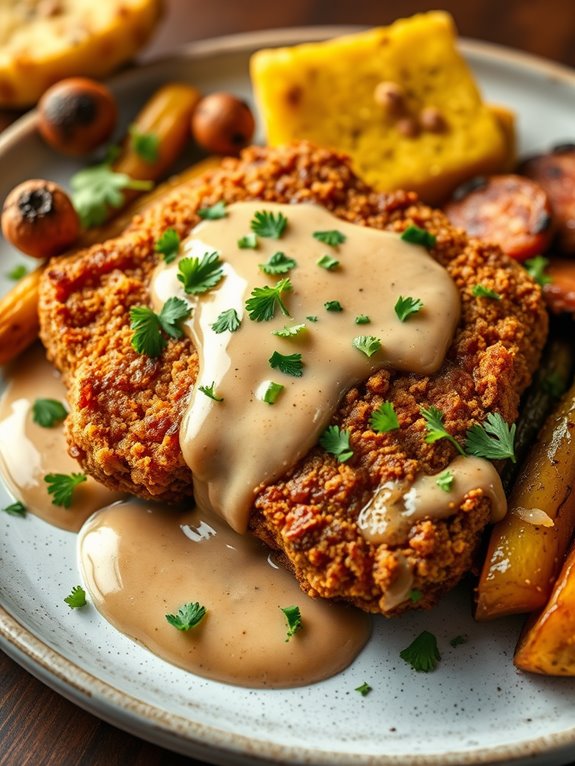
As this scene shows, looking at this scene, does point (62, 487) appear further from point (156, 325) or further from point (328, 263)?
point (328, 263)

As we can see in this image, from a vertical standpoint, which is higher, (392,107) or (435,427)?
(392,107)

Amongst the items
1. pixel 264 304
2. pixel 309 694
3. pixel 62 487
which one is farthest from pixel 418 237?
pixel 309 694

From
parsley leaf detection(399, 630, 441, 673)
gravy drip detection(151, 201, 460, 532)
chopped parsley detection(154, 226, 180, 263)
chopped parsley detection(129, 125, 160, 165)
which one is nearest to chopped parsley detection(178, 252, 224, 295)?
gravy drip detection(151, 201, 460, 532)

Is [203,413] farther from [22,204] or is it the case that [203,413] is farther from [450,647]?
[22,204]

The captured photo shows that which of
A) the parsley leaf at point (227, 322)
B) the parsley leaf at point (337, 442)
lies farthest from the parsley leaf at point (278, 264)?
the parsley leaf at point (337, 442)

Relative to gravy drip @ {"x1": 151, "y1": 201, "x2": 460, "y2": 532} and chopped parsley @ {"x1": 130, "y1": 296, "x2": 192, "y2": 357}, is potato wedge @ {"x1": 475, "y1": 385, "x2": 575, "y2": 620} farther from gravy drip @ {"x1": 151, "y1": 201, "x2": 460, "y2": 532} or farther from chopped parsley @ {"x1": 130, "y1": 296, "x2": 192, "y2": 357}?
chopped parsley @ {"x1": 130, "y1": 296, "x2": 192, "y2": 357}

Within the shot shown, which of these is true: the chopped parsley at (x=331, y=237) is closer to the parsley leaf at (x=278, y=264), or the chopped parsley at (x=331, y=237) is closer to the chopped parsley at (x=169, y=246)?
the parsley leaf at (x=278, y=264)
